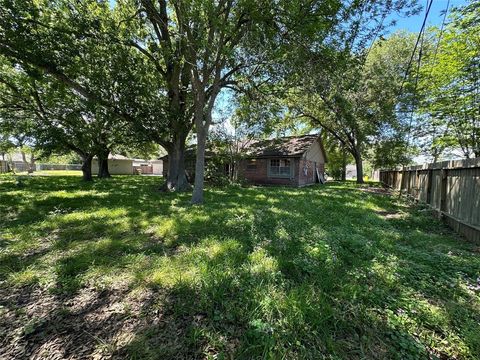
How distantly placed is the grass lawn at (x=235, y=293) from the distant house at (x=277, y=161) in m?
12.0

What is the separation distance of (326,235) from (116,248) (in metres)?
3.74

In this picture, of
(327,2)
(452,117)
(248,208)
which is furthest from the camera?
(452,117)

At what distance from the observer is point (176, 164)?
11.4 m

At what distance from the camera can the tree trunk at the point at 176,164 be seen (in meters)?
11.3

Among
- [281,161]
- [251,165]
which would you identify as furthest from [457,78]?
[251,165]

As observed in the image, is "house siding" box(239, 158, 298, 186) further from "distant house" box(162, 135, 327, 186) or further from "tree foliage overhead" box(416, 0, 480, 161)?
"tree foliage overhead" box(416, 0, 480, 161)

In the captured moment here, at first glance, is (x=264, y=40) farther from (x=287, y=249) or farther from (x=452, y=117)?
(x=452, y=117)

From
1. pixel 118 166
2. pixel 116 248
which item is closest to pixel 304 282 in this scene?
pixel 116 248

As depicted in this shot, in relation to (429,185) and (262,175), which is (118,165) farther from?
(429,185)

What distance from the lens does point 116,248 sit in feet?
12.6

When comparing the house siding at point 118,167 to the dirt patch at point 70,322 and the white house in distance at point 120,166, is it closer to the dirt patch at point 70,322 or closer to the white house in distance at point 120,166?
the white house in distance at point 120,166

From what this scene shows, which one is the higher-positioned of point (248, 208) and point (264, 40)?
point (264, 40)

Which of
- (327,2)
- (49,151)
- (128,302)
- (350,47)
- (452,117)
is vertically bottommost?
(128,302)

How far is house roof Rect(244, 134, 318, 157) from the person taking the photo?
16.8 metres
